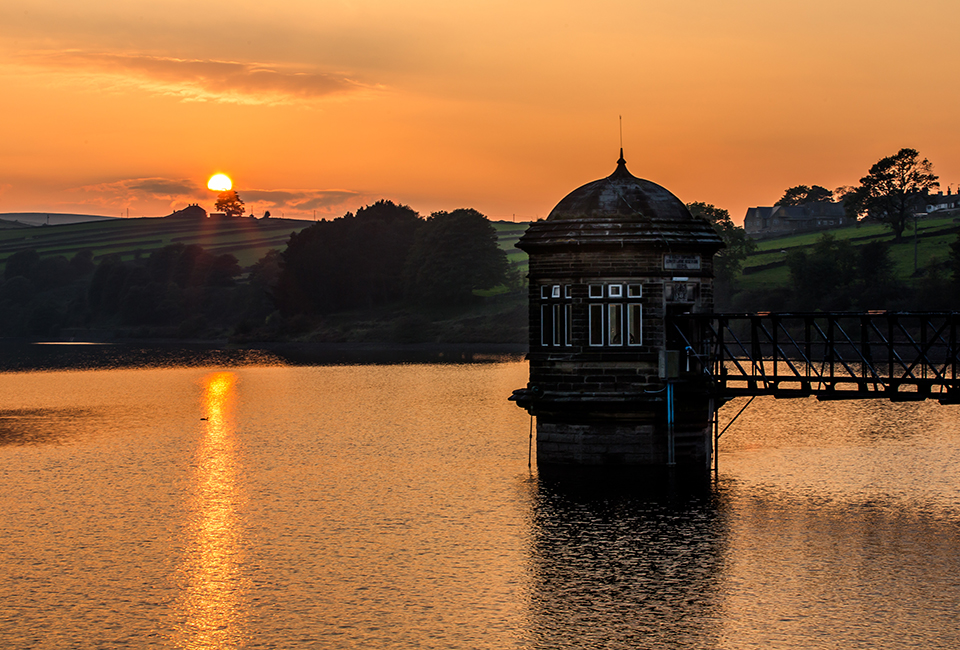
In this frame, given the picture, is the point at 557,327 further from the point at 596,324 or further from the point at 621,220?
the point at 621,220

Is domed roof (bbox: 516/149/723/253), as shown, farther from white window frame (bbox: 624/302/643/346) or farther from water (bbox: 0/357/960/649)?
water (bbox: 0/357/960/649)

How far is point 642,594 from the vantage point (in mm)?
27438

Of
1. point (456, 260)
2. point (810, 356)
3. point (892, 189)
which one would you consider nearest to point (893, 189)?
point (892, 189)

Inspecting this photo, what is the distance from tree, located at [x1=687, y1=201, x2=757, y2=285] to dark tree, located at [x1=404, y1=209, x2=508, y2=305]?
108ft

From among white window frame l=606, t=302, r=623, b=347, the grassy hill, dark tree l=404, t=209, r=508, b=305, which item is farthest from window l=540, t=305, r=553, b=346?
dark tree l=404, t=209, r=508, b=305

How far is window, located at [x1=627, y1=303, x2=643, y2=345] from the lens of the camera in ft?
143

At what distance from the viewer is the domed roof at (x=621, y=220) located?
43750 mm

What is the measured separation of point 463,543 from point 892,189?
5413 inches

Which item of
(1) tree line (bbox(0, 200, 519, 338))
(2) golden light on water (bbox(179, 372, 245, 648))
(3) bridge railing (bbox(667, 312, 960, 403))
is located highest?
Result: (1) tree line (bbox(0, 200, 519, 338))

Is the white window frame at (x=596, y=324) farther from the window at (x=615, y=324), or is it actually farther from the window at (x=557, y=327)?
the window at (x=557, y=327)

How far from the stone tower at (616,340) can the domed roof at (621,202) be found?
109mm

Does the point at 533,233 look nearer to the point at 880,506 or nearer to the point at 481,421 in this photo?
the point at 880,506

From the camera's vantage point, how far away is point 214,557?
32.4 meters

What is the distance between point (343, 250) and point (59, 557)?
139m
